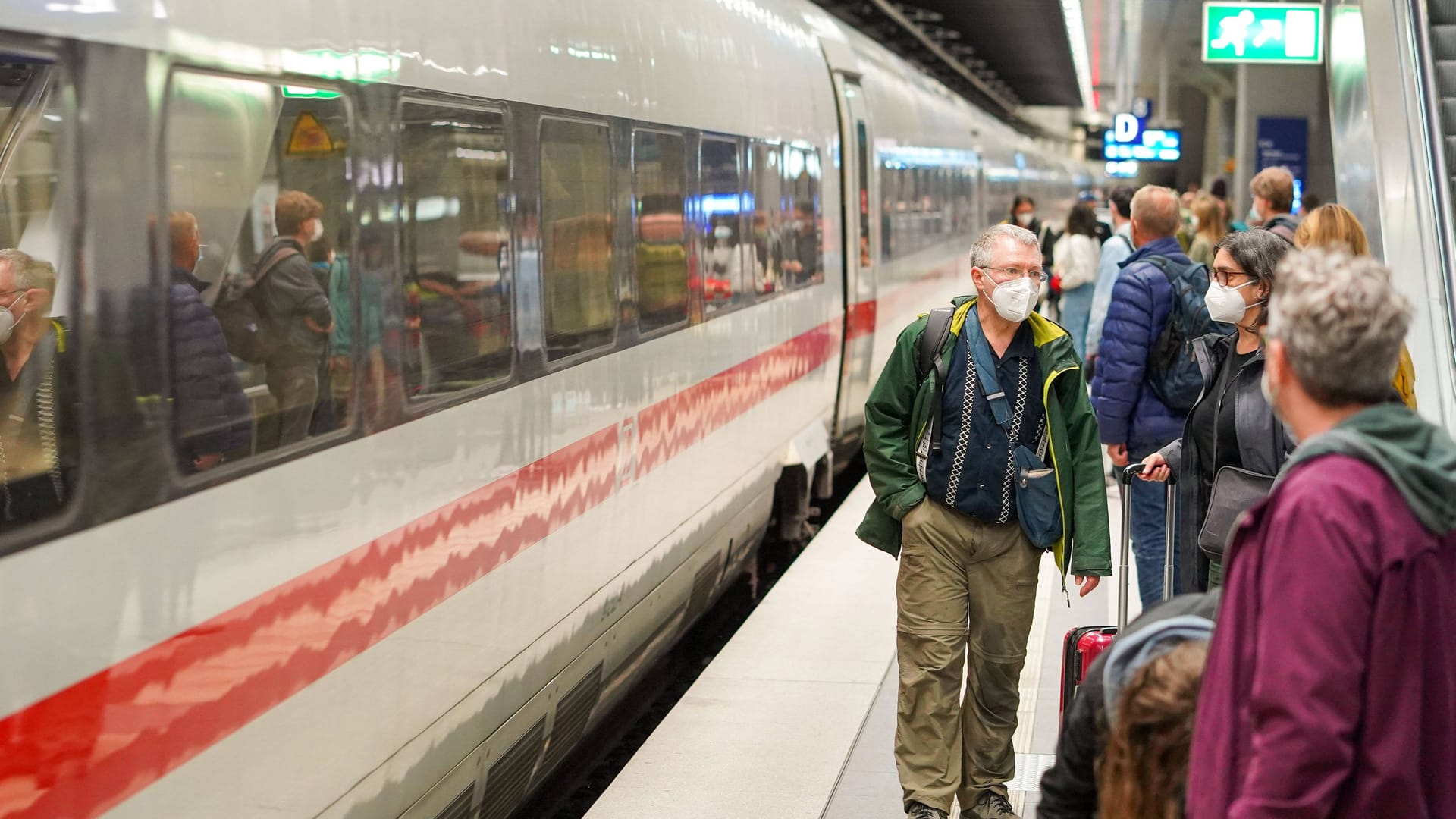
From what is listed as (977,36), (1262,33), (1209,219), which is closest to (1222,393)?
(1209,219)

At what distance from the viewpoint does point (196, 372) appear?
2.96m

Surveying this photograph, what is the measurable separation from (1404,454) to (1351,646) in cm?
26

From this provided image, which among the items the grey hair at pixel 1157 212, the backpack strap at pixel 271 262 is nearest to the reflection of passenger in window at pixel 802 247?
the grey hair at pixel 1157 212

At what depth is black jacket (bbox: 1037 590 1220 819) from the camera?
2.43 meters

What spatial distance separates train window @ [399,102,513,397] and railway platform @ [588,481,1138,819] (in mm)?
1507

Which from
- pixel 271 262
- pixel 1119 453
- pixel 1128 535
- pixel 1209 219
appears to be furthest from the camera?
pixel 1209 219

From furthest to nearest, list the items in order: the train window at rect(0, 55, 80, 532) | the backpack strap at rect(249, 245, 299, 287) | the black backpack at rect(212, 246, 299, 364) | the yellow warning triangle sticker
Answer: the yellow warning triangle sticker → the backpack strap at rect(249, 245, 299, 287) → the black backpack at rect(212, 246, 299, 364) → the train window at rect(0, 55, 80, 532)

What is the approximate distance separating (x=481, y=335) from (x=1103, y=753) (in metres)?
2.39

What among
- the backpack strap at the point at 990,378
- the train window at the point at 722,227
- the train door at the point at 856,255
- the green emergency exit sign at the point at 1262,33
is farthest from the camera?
the green emergency exit sign at the point at 1262,33

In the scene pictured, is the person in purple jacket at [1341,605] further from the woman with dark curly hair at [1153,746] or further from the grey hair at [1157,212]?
the grey hair at [1157,212]

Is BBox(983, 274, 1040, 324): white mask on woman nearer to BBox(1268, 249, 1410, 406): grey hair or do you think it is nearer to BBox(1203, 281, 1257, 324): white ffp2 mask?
BBox(1203, 281, 1257, 324): white ffp2 mask

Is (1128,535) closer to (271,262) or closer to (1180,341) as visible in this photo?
(1180,341)

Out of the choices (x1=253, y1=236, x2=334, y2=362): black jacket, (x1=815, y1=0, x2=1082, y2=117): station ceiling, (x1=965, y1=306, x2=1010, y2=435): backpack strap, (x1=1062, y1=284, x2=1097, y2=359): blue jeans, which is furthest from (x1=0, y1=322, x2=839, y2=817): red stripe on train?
(x1=815, y1=0, x2=1082, y2=117): station ceiling

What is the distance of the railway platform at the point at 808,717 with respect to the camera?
4965 millimetres
